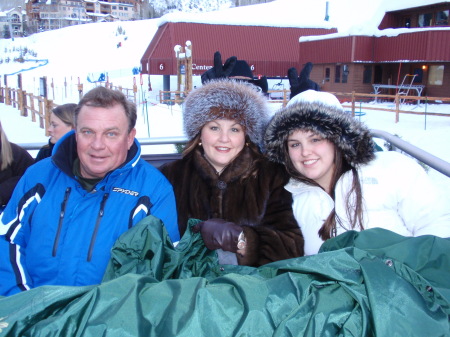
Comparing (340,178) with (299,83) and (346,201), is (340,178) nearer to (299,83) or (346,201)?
(346,201)

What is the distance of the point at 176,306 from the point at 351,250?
545 mm

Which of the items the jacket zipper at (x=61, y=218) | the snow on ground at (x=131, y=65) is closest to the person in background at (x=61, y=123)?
the jacket zipper at (x=61, y=218)

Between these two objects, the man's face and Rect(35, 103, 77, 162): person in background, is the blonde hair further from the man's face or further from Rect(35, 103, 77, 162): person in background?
the man's face

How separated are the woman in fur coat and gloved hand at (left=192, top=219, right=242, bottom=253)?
1.02 feet

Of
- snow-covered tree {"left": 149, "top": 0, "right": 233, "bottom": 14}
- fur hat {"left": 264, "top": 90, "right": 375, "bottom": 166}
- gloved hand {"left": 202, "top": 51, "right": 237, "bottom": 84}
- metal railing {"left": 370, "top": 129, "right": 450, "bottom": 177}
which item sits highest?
snow-covered tree {"left": 149, "top": 0, "right": 233, "bottom": 14}

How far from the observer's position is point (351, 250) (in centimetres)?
122

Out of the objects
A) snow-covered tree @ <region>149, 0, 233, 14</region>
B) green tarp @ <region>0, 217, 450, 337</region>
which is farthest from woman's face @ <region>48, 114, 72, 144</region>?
snow-covered tree @ <region>149, 0, 233, 14</region>

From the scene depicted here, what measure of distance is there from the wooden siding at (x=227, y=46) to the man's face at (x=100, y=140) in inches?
864

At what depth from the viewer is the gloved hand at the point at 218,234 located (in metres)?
1.67

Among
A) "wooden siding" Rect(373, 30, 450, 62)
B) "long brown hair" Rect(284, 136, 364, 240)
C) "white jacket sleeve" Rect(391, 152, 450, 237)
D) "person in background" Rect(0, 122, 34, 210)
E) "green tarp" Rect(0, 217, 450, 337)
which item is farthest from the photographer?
"wooden siding" Rect(373, 30, 450, 62)

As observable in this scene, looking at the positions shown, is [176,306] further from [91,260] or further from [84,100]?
[84,100]

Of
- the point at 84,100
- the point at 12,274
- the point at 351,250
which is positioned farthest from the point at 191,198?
the point at 351,250

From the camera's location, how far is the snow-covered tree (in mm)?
58875

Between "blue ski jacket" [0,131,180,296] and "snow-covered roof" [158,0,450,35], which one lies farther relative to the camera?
"snow-covered roof" [158,0,450,35]
